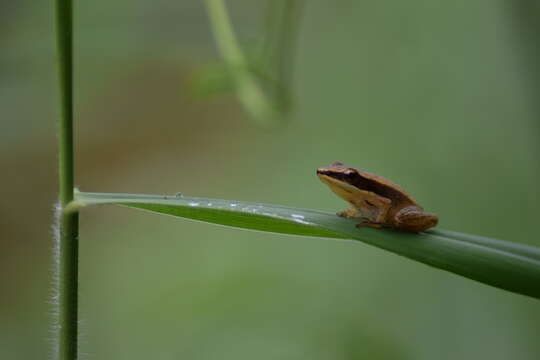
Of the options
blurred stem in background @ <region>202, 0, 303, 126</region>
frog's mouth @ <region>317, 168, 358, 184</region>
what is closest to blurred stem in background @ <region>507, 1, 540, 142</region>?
frog's mouth @ <region>317, 168, 358, 184</region>

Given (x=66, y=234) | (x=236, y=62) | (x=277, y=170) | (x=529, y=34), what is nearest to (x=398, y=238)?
(x=66, y=234)

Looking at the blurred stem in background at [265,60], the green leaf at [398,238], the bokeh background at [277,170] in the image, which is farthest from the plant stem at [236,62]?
the green leaf at [398,238]

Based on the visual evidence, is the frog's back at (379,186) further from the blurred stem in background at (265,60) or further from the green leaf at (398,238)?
the blurred stem in background at (265,60)

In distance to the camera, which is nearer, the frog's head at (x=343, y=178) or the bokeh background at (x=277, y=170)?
the frog's head at (x=343, y=178)

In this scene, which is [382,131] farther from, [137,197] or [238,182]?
[137,197]

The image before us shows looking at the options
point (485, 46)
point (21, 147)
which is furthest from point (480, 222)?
point (21, 147)
